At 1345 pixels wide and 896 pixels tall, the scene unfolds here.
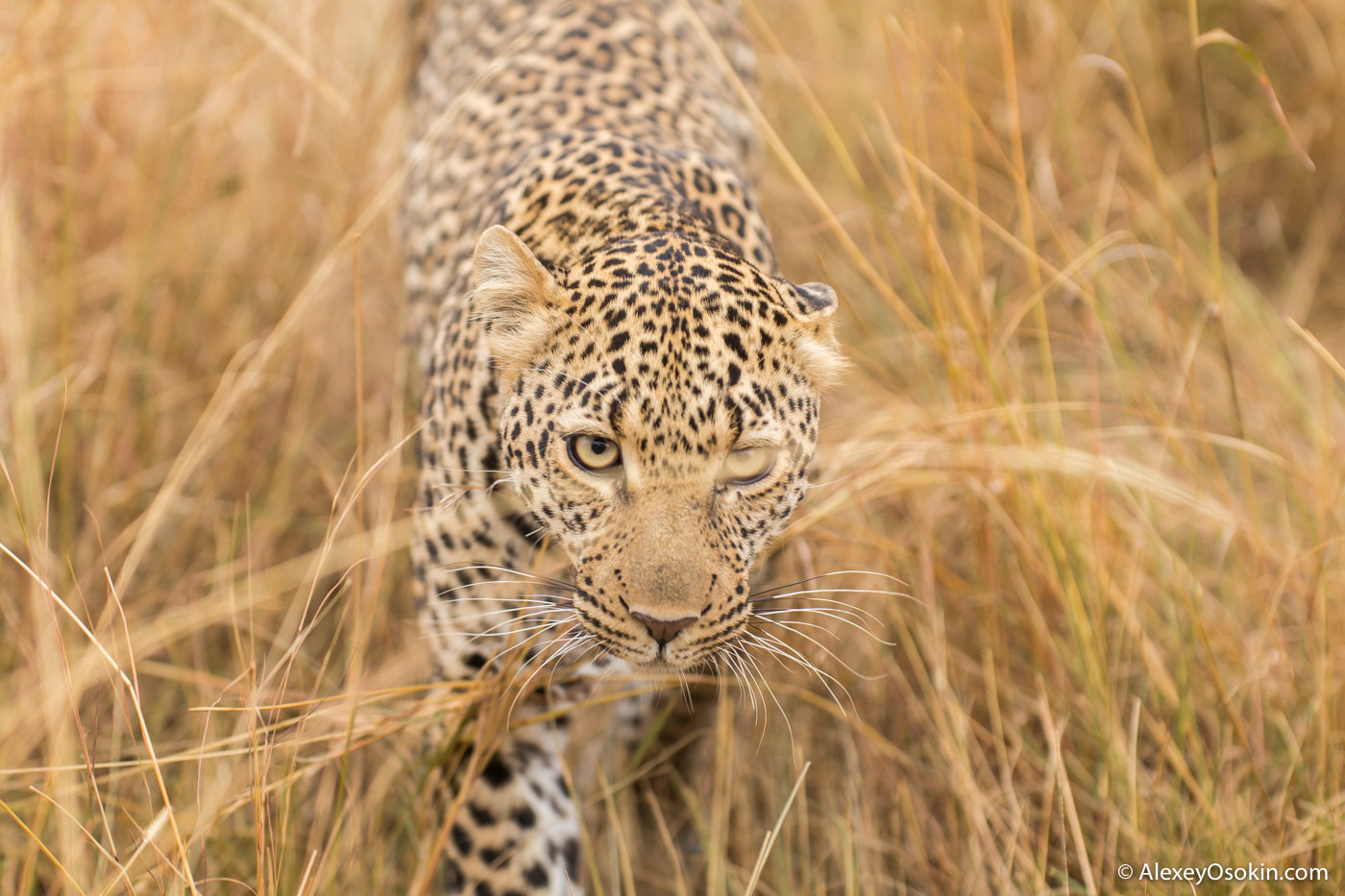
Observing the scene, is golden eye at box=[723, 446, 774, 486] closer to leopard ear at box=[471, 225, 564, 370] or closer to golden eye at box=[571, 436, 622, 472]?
golden eye at box=[571, 436, 622, 472]

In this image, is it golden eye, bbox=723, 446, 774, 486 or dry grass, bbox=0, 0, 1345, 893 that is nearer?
golden eye, bbox=723, 446, 774, 486

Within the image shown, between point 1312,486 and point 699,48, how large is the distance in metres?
2.86

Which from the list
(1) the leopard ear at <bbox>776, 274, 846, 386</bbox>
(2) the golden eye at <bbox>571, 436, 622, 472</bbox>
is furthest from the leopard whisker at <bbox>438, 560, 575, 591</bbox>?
(1) the leopard ear at <bbox>776, 274, 846, 386</bbox>

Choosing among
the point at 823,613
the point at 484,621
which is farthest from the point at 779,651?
the point at 484,621

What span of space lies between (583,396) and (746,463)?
1.34ft

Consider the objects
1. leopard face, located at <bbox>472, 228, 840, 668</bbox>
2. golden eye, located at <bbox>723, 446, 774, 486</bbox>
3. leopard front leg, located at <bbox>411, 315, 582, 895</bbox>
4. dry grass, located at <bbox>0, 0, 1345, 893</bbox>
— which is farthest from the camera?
dry grass, located at <bbox>0, 0, 1345, 893</bbox>

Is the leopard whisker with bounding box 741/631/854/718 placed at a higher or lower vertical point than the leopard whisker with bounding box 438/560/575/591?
lower

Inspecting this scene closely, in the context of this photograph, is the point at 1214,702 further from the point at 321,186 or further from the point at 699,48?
the point at 321,186

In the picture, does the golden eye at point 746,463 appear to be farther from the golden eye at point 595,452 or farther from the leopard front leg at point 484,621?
the leopard front leg at point 484,621

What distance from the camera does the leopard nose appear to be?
2.76 m

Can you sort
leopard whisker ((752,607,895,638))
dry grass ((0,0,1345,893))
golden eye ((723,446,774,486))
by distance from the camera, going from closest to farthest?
golden eye ((723,446,774,486)) < leopard whisker ((752,607,895,638)) < dry grass ((0,0,1345,893))

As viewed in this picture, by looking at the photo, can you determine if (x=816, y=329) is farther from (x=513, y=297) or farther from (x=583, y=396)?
(x=513, y=297)

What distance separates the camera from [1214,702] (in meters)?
3.88

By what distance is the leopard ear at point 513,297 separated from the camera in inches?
116
